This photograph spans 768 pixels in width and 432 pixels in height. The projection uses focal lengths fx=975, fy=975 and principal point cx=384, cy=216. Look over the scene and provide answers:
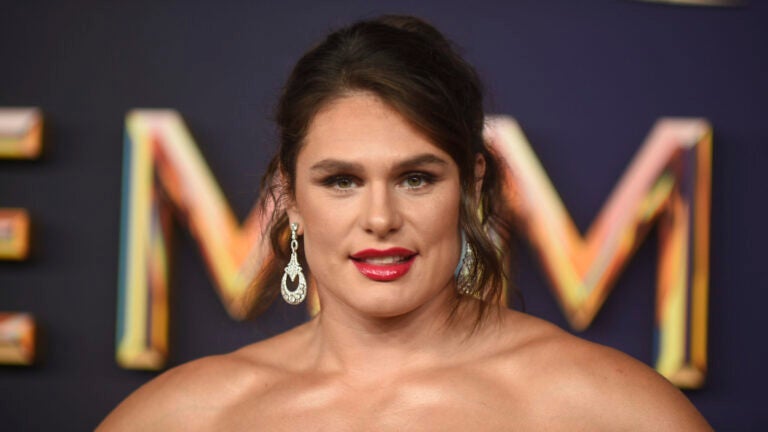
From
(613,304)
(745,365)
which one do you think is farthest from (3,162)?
(745,365)

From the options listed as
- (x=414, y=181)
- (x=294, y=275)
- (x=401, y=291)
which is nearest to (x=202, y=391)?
(x=294, y=275)

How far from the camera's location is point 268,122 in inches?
126

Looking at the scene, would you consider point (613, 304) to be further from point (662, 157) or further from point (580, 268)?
point (662, 157)

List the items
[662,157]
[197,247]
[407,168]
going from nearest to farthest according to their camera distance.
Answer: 1. [407,168]
2. [662,157]
3. [197,247]

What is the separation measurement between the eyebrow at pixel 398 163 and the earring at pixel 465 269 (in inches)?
8.4

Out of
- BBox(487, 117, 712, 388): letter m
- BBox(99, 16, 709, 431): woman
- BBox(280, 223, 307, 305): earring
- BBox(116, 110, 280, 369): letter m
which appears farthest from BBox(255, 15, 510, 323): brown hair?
BBox(116, 110, 280, 369): letter m

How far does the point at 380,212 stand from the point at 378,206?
14 millimetres

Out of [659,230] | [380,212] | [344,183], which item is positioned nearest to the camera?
[380,212]

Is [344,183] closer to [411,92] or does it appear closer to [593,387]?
[411,92]

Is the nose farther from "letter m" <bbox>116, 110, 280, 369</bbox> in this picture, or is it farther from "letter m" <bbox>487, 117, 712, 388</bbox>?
"letter m" <bbox>116, 110, 280, 369</bbox>

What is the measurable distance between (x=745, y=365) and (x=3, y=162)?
2550mm

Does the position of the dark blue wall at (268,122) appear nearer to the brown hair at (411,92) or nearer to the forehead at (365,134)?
the brown hair at (411,92)

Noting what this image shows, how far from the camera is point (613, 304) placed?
3.09 metres

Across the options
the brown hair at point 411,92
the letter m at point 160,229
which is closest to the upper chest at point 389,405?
the brown hair at point 411,92
